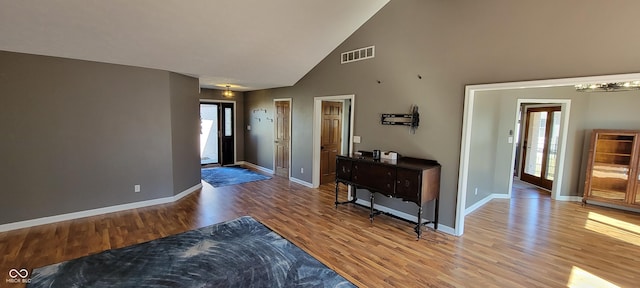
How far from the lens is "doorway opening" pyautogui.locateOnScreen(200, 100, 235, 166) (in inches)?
317

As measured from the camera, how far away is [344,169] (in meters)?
4.61

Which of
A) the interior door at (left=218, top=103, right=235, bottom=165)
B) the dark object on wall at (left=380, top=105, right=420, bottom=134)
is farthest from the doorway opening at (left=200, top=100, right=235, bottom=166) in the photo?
the dark object on wall at (left=380, top=105, right=420, bottom=134)

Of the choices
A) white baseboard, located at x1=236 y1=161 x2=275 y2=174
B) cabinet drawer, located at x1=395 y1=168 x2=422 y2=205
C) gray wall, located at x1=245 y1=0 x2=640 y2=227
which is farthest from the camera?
white baseboard, located at x1=236 y1=161 x2=275 y2=174

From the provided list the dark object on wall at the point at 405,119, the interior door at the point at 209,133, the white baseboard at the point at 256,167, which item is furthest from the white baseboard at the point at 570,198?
the interior door at the point at 209,133

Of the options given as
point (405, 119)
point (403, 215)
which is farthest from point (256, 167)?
point (405, 119)

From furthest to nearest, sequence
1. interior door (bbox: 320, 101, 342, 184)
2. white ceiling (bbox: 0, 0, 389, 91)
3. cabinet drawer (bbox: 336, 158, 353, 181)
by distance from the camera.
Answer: interior door (bbox: 320, 101, 342, 184) < cabinet drawer (bbox: 336, 158, 353, 181) < white ceiling (bbox: 0, 0, 389, 91)

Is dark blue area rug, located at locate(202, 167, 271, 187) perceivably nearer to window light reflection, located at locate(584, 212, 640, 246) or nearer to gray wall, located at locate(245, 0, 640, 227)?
gray wall, located at locate(245, 0, 640, 227)

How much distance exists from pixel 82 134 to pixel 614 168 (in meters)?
8.85

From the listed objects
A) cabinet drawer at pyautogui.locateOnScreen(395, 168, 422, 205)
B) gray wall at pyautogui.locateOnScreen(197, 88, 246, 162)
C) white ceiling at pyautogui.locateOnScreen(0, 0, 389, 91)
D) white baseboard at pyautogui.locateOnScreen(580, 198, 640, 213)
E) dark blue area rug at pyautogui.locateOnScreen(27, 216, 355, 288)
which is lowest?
dark blue area rug at pyautogui.locateOnScreen(27, 216, 355, 288)

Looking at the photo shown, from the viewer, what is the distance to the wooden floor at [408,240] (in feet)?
9.20

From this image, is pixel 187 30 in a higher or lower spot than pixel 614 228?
higher

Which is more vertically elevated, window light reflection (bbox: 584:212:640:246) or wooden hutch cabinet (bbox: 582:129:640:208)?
wooden hutch cabinet (bbox: 582:129:640:208)

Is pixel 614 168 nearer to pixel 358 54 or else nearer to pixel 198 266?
pixel 358 54

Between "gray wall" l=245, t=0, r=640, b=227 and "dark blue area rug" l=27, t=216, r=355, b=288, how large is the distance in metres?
2.11
